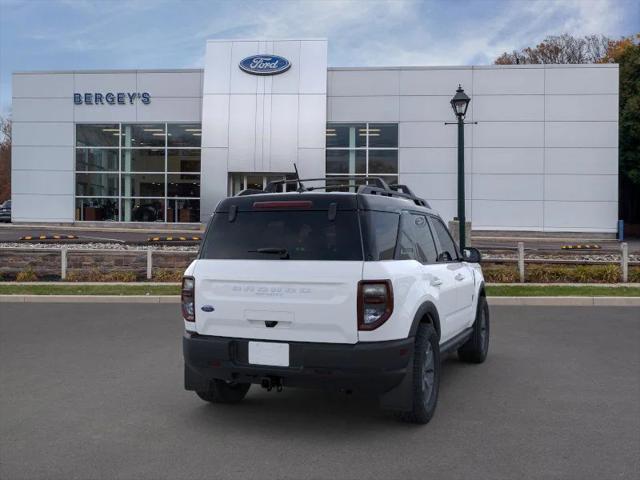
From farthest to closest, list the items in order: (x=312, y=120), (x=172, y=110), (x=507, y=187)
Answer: (x=172, y=110)
(x=312, y=120)
(x=507, y=187)

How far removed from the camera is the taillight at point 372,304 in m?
4.42

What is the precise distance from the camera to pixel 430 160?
29.5 meters

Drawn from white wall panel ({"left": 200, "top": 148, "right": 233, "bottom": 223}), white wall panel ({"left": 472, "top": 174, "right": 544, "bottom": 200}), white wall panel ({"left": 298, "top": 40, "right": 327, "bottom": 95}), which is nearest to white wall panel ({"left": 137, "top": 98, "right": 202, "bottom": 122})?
white wall panel ({"left": 200, "top": 148, "right": 233, "bottom": 223})

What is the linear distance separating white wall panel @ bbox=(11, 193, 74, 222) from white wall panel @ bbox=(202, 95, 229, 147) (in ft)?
25.6

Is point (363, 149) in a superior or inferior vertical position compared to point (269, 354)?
superior

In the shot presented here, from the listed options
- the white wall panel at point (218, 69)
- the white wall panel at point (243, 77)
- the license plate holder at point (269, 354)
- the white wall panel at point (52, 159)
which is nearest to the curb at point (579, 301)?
the license plate holder at point (269, 354)

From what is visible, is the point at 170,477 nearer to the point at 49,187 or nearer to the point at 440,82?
the point at 440,82

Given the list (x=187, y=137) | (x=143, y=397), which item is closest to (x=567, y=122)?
(x=187, y=137)

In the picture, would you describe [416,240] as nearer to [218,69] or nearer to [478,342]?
[478,342]

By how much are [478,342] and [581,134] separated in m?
24.6

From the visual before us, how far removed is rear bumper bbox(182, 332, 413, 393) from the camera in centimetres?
442

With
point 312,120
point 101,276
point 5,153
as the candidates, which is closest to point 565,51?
point 312,120

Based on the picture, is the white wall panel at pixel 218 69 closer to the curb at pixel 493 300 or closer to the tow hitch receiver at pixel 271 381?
the curb at pixel 493 300

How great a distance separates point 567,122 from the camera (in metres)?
28.8
